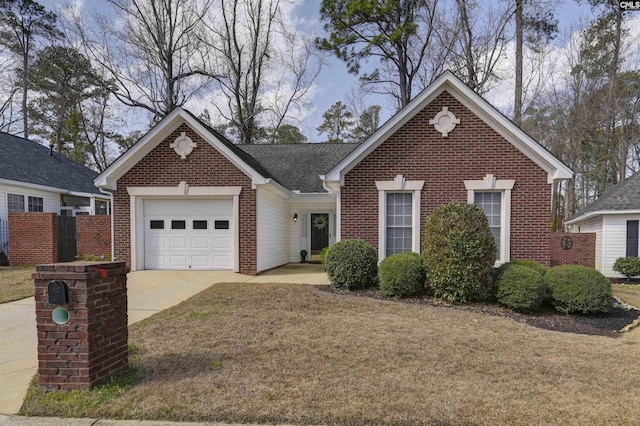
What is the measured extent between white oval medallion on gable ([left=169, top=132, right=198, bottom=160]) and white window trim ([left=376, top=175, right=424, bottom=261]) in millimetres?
5740

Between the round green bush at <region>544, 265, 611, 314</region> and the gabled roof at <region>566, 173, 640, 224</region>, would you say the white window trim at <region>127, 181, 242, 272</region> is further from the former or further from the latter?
the gabled roof at <region>566, 173, 640, 224</region>

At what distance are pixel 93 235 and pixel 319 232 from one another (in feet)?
29.0

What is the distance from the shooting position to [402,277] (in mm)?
8500

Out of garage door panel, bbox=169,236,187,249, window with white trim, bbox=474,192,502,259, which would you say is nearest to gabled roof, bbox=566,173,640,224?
window with white trim, bbox=474,192,502,259

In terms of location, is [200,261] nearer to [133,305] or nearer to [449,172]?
[133,305]

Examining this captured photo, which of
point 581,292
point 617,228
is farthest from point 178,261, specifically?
point 617,228

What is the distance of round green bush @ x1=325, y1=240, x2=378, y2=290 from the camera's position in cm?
932

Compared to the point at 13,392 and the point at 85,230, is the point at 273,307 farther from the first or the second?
the point at 85,230

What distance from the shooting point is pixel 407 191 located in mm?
11023

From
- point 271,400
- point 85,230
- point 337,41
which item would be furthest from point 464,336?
point 337,41

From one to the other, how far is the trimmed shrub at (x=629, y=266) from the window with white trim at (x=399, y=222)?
929cm

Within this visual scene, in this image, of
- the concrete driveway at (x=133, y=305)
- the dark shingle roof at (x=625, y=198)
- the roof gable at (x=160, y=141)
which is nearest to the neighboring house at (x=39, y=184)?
the roof gable at (x=160, y=141)

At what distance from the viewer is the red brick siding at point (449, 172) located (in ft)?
34.6

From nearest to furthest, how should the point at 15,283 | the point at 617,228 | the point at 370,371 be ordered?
the point at 370,371 → the point at 15,283 → the point at 617,228
